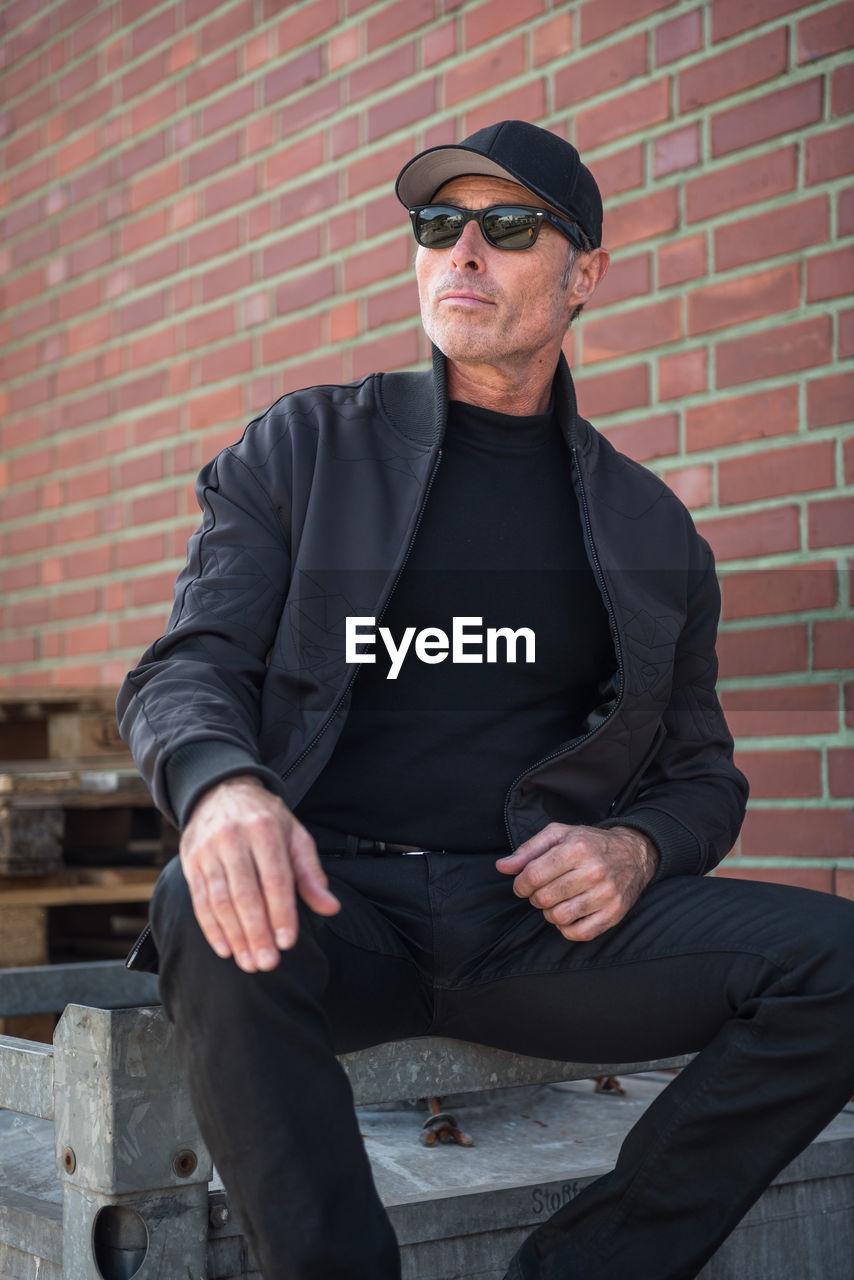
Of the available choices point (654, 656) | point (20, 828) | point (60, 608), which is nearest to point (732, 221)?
point (654, 656)

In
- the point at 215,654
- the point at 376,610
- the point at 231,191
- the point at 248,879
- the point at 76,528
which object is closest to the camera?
the point at 248,879

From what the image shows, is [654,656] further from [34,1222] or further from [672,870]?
[34,1222]

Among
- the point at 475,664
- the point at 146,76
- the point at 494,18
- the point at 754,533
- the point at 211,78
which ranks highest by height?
the point at 146,76

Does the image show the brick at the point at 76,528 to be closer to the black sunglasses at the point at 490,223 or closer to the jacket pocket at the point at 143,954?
the black sunglasses at the point at 490,223

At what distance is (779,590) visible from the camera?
3.10m

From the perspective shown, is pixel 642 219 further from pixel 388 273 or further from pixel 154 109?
pixel 154 109

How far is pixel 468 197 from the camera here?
8.38ft

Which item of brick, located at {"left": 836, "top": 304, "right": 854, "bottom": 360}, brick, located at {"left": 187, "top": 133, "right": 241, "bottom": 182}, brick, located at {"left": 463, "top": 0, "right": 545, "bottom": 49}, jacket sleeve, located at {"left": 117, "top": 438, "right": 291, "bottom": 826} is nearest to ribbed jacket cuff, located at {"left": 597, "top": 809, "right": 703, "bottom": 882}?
jacket sleeve, located at {"left": 117, "top": 438, "right": 291, "bottom": 826}

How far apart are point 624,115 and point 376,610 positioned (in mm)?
1835

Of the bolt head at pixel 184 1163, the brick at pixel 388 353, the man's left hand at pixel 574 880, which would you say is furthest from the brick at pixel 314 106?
the bolt head at pixel 184 1163

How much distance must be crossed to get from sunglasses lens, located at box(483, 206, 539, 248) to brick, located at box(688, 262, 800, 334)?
0.82 m

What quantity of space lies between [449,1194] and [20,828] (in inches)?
54.9

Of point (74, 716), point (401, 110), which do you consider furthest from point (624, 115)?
point (74, 716)

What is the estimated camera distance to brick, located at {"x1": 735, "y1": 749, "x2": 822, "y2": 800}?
10.0ft
